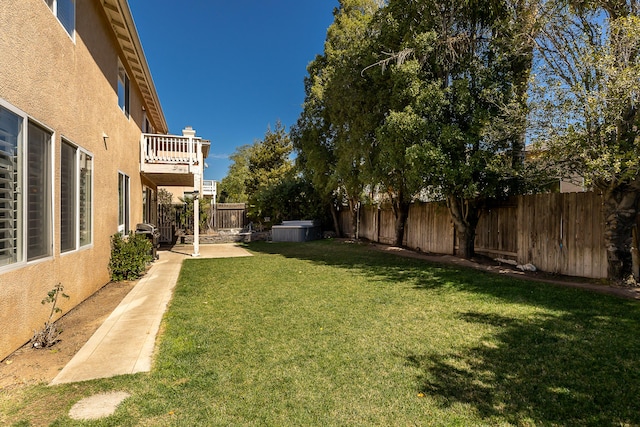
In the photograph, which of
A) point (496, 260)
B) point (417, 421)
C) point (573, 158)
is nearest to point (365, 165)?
point (496, 260)

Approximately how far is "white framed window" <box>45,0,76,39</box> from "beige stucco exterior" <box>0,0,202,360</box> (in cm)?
16

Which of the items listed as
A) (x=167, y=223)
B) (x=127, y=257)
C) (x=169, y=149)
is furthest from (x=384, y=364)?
(x=167, y=223)

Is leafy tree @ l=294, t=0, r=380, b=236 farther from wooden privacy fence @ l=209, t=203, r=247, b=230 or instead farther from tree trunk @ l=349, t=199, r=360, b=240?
wooden privacy fence @ l=209, t=203, r=247, b=230

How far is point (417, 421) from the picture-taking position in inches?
99.3

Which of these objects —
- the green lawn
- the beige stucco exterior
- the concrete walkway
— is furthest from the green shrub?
the green lawn

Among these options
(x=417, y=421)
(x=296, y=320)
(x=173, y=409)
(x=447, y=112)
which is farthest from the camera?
(x=447, y=112)

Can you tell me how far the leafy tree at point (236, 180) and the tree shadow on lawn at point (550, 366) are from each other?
32925 millimetres

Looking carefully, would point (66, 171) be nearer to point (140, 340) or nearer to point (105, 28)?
point (140, 340)

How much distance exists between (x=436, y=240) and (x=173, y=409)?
35.8 ft

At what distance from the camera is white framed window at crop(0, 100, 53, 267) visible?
11.7 feet

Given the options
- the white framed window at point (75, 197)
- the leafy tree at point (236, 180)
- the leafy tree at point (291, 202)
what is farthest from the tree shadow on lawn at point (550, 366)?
the leafy tree at point (236, 180)

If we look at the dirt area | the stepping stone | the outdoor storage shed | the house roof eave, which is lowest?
the dirt area

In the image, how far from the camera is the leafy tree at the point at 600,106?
18.9 ft

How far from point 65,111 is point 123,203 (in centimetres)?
461
